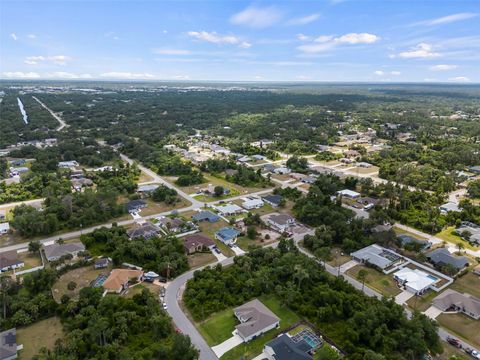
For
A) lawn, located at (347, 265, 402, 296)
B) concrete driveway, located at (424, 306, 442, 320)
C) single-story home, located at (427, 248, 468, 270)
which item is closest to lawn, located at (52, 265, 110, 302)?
lawn, located at (347, 265, 402, 296)

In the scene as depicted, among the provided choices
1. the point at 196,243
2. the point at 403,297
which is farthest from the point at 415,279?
the point at 196,243

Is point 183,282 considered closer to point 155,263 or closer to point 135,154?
point 155,263

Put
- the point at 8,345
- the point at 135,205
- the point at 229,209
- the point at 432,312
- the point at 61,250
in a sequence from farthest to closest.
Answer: the point at 135,205, the point at 229,209, the point at 61,250, the point at 432,312, the point at 8,345

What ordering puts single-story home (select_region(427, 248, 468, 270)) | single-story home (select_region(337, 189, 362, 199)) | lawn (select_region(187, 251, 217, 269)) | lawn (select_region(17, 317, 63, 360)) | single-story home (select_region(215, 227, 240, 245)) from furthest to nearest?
single-story home (select_region(337, 189, 362, 199)) < single-story home (select_region(215, 227, 240, 245)) < lawn (select_region(187, 251, 217, 269)) < single-story home (select_region(427, 248, 468, 270)) < lawn (select_region(17, 317, 63, 360))

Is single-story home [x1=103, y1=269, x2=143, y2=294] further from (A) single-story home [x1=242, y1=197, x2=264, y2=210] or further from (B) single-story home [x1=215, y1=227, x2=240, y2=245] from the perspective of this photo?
(A) single-story home [x1=242, y1=197, x2=264, y2=210]

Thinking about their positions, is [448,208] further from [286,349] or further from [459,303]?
[286,349]

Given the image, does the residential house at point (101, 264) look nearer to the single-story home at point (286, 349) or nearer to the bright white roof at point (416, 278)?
the single-story home at point (286, 349)

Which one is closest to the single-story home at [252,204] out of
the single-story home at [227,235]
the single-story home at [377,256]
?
the single-story home at [227,235]
